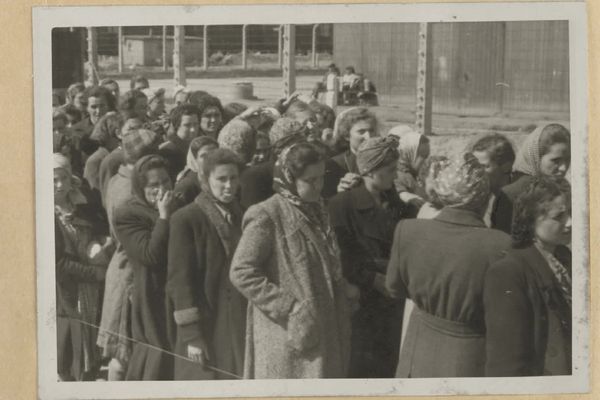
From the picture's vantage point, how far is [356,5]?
4.45m

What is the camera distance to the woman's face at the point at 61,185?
453cm

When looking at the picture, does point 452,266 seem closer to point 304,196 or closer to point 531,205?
point 531,205

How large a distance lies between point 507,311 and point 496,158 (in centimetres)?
62

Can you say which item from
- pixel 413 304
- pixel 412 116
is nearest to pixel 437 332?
pixel 413 304

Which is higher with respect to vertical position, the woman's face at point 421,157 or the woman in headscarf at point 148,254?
the woman's face at point 421,157

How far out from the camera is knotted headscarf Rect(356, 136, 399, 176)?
4406 mm

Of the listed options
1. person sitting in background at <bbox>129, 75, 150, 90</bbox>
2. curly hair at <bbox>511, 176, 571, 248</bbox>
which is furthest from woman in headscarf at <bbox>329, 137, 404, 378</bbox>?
person sitting in background at <bbox>129, 75, 150, 90</bbox>

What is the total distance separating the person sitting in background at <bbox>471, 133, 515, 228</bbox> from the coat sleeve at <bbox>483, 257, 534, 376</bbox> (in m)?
0.28

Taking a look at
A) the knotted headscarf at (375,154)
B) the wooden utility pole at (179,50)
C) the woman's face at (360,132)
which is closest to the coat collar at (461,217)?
the knotted headscarf at (375,154)

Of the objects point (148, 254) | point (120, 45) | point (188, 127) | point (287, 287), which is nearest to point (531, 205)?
point (287, 287)

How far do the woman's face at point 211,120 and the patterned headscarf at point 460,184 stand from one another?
3.04 ft

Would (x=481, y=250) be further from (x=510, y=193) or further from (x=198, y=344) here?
(x=198, y=344)

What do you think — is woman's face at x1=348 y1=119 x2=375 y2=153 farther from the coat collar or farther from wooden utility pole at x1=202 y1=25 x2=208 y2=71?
wooden utility pole at x1=202 y1=25 x2=208 y2=71

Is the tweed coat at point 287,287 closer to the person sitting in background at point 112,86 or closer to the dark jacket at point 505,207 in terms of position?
the dark jacket at point 505,207
